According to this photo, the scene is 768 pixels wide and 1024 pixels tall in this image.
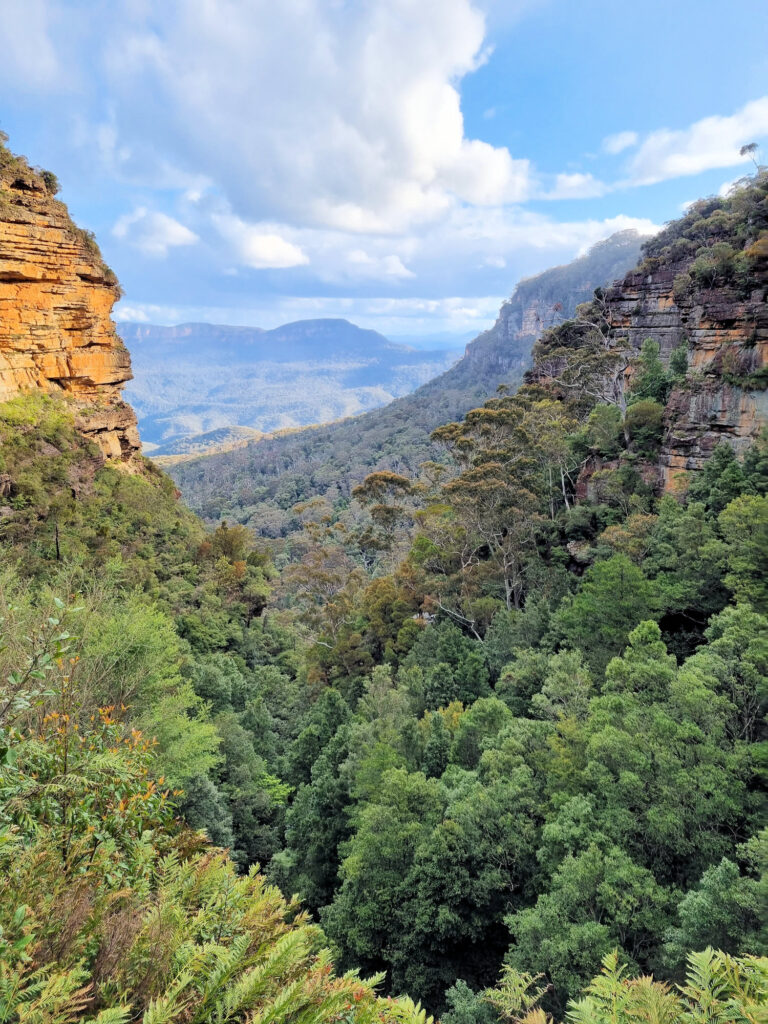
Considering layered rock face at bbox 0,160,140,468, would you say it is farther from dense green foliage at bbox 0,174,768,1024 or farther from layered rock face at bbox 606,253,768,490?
layered rock face at bbox 606,253,768,490

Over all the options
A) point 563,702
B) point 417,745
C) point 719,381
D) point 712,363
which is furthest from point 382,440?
point 563,702

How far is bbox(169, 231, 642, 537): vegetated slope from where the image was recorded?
7831 cm

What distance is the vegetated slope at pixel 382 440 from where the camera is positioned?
78312 mm

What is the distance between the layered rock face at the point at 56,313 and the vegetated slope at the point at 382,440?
27323 mm

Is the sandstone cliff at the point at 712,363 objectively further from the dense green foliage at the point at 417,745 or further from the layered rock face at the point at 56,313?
the layered rock face at the point at 56,313

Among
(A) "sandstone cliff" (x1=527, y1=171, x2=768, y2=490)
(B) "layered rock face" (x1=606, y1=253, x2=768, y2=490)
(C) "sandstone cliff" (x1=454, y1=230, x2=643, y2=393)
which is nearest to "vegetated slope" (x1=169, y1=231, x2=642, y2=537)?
(C) "sandstone cliff" (x1=454, y1=230, x2=643, y2=393)

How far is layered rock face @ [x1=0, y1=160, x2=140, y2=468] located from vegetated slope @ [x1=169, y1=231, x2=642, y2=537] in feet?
89.6

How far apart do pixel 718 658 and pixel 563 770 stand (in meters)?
3.96

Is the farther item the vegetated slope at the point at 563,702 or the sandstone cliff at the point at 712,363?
the sandstone cliff at the point at 712,363

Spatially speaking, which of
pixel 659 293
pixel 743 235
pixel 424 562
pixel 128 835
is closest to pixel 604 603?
pixel 424 562

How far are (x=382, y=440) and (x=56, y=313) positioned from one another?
76419 mm

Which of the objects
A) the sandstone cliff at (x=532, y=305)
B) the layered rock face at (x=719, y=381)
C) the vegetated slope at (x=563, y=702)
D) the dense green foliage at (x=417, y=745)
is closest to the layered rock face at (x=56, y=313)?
the dense green foliage at (x=417, y=745)

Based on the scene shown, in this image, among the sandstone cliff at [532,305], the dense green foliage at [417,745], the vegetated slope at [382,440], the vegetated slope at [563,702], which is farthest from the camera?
the sandstone cliff at [532,305]

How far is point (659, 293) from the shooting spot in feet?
121
